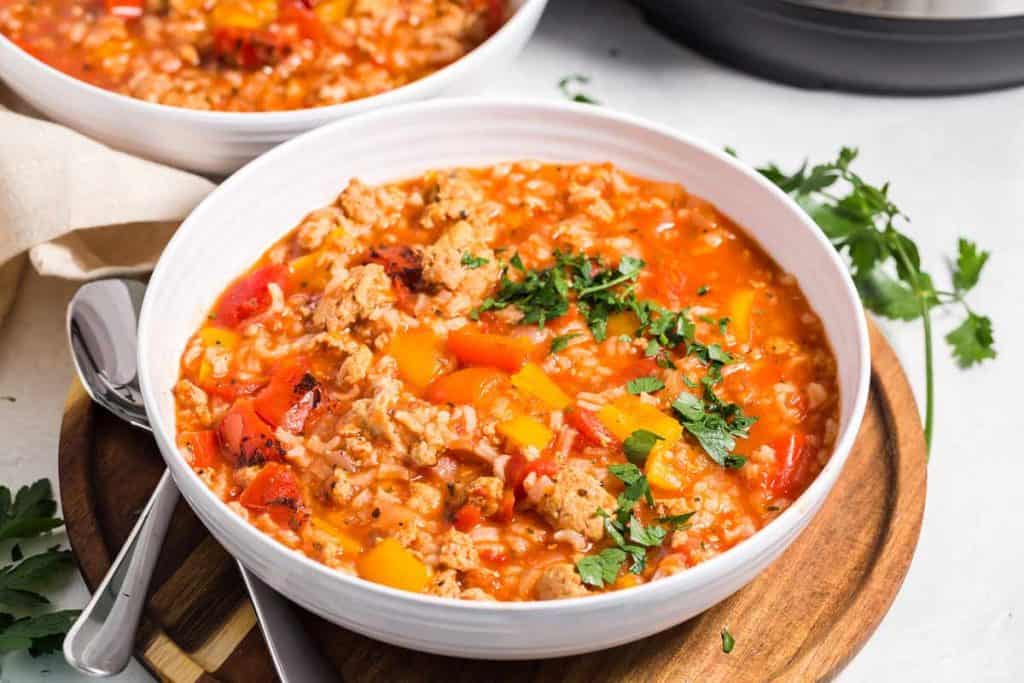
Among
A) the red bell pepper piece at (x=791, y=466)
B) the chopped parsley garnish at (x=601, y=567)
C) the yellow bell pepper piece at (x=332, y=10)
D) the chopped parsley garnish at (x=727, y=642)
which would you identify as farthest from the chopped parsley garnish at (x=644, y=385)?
the yellow bell pepper piece at (x=332, y=10)

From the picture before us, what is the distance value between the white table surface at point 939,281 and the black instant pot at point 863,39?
0.34ft

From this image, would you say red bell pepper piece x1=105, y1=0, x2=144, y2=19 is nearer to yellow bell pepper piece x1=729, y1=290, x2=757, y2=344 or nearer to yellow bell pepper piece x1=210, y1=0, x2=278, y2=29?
yellow bell pepper piece x1=210, y1=0, x2=278, y2=29

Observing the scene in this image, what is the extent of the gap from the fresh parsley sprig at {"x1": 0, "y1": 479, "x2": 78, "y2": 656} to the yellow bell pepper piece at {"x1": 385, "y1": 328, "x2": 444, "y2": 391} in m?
1.36

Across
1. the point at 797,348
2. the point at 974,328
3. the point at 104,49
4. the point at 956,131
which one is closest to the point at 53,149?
the point at 104,49

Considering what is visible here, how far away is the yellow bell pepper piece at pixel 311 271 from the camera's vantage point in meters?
4.73

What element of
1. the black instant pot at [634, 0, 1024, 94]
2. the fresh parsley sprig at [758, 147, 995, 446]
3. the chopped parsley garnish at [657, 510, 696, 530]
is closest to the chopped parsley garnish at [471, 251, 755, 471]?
the chopped parsley garnish at [657, 510, 696, 530]

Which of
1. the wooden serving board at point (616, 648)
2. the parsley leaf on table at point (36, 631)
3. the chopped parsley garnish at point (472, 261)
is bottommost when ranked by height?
the parsley leaf on table at point (36, 631)

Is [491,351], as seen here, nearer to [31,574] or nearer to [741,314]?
[741,314]

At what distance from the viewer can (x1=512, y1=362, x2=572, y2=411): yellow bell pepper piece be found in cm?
429

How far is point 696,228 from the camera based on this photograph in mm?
4926

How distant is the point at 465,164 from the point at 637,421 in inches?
59.2

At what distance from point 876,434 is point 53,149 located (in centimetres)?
347

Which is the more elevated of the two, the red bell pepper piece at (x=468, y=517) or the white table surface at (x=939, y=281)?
the red bell pepper piece at (x=468, y=517)

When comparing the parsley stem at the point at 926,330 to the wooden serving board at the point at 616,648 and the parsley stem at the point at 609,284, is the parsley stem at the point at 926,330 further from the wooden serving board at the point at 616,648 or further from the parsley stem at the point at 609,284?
the parsley stem at the point at 609,284
